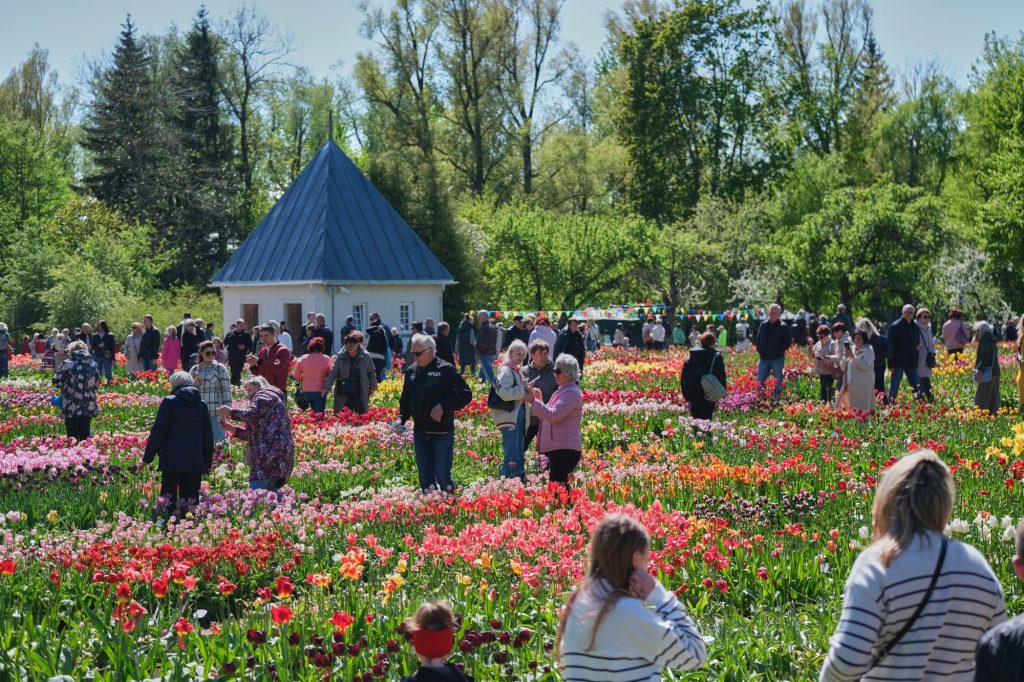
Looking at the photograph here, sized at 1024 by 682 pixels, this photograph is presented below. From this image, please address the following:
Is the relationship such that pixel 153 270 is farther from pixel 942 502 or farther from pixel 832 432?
pixel 942 502

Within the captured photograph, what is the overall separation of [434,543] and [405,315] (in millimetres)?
34404

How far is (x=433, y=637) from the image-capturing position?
424 cm

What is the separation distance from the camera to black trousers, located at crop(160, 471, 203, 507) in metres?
10.9

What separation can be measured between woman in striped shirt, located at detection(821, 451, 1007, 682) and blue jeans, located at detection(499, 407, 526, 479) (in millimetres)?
8426

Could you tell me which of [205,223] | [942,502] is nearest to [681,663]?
[942,502]

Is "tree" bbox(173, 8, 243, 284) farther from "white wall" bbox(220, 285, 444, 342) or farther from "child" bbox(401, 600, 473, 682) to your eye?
"child" bbox(401, 600, 473, 682)

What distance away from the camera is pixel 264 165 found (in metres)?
60.9

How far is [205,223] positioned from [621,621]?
51.7 meters

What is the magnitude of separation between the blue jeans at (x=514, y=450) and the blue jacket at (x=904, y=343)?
8.13 meters

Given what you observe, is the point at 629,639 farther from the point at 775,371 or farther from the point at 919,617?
the point at 775,371

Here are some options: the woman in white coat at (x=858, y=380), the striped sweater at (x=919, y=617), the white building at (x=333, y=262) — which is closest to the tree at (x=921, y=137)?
the white building at (x=333, y=262)

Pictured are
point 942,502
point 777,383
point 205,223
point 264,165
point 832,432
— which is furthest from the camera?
point 264,165

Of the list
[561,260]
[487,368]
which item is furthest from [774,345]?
[561,260]

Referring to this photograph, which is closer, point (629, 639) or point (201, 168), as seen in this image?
point (629, 639)
